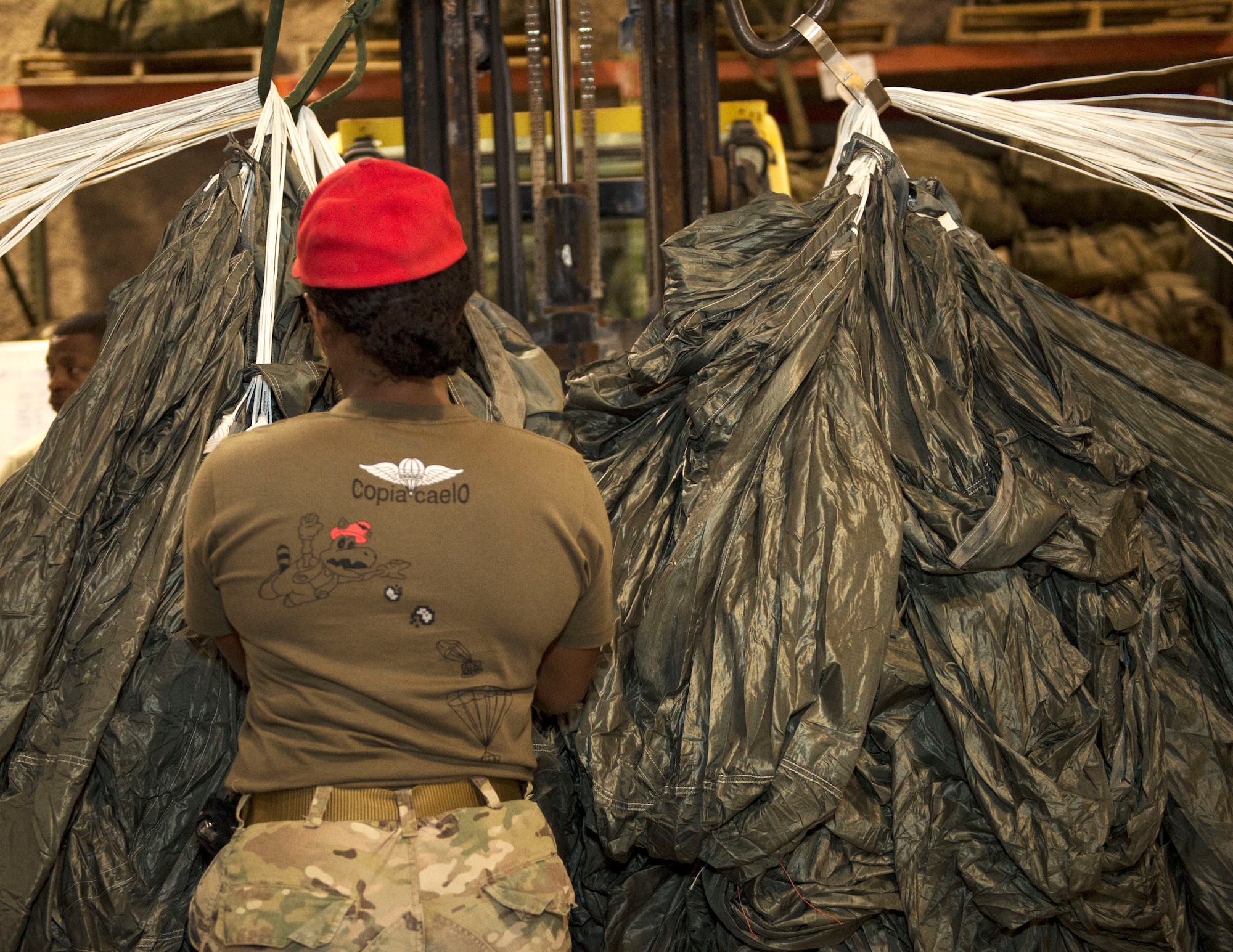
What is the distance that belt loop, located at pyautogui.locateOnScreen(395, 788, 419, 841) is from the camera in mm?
1218

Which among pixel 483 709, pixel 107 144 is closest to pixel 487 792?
pixel 483 709

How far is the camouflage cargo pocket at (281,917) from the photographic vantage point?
3.87 feet

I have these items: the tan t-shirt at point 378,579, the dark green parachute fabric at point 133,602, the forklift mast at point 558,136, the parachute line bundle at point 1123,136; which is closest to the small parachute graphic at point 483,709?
the tan t-shirt at point 378,579

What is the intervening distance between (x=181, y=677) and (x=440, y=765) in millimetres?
731

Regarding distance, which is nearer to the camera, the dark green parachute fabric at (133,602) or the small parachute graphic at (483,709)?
the small parachute graphic at (483,709)

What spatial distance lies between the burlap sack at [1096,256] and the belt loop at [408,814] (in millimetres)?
4370

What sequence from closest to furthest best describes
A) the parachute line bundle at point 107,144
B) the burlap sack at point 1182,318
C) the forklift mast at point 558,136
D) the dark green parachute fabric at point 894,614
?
the dark green parachute fabric at point 894,614, the parachute line bundle at point 107,144, the forklift mast at point 558,136, the burlap sack at point 1182,318

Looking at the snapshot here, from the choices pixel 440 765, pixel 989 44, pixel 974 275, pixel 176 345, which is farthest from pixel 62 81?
pixel 440 765

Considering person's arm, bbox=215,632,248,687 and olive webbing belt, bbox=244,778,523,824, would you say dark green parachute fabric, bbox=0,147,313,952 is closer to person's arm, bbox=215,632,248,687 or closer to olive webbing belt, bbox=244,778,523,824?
person's arm, bbox=215,632,248,687

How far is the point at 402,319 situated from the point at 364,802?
1.75ft

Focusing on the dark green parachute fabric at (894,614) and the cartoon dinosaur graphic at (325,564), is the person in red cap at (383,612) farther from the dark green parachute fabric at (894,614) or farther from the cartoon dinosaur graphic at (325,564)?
the dark green parachute fabric at (894,614)

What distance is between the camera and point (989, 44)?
15.2 feet

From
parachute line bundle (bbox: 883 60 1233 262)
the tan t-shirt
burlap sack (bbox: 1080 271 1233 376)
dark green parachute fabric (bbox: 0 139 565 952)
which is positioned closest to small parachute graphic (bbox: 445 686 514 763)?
the tan t-shirt

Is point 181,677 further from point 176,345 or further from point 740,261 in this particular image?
point 740,261
